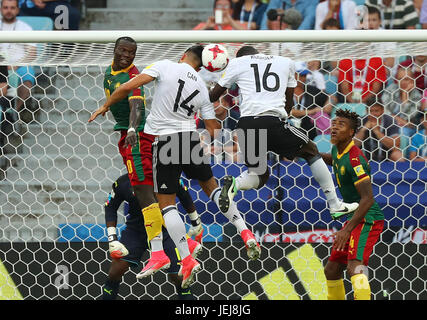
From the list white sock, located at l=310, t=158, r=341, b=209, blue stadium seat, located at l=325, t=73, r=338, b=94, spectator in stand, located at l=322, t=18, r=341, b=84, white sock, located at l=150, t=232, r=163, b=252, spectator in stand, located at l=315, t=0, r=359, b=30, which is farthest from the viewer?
spectator in stand, located at l=315, t=0, r=359, b=30

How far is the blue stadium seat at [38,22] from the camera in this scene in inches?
388

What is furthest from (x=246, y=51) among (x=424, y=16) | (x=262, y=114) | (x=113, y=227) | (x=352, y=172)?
(x=424, y=16)

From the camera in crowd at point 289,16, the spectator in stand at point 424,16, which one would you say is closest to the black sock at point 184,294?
the camera in crowd at point 289,16

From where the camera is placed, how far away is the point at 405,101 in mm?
7691

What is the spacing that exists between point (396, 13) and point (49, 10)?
13.2ft

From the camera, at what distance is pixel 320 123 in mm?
7766

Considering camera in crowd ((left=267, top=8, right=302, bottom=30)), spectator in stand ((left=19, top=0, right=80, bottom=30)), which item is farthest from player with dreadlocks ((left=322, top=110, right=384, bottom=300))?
spectator in stand ((left=19, top=0, right=80, bottom=30))

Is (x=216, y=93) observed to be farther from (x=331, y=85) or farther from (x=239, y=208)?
(x=331, y=85)

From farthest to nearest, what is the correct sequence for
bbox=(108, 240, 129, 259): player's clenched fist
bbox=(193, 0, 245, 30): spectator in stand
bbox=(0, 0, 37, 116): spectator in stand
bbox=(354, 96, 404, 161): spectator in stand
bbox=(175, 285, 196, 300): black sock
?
bbox=(193, 0, 245, 30): spectator in stand → bbox=(354, 96, 404, 161): spectator in stand → bbox=(0, 0, 37, 116): spectator in stand → bbox=(175, 285, 196, 300): black sock → bbox=(108, 240, 129, 259): player's clenched fist

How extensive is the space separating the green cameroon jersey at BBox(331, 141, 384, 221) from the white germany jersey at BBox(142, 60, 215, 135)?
45.7 inches

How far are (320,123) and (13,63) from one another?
9.05 ft

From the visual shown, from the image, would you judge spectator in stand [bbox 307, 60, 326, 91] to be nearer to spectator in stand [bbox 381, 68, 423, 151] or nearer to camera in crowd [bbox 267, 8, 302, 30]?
spectator in stand [bbox 381, 68, 423, 151]

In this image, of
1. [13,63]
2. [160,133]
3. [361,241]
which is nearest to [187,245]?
[160,133]

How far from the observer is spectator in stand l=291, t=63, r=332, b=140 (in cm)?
768
